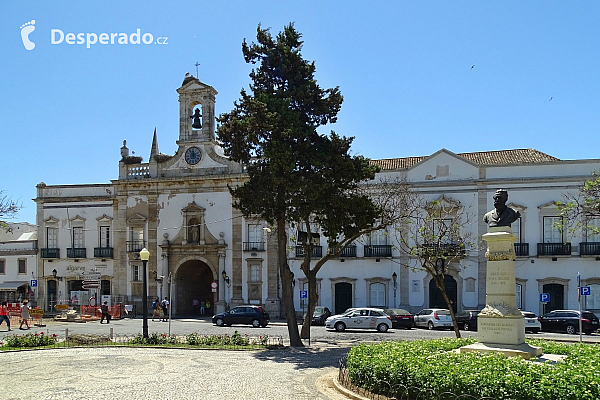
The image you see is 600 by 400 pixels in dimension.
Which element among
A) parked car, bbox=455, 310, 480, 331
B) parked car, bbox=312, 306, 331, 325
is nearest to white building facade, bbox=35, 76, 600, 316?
parked car, bbox=312, 306, 331, 325

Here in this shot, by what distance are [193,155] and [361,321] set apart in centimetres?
1728

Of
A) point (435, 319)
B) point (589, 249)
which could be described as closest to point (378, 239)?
point (435, 319)

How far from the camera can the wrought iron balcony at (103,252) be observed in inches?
1697

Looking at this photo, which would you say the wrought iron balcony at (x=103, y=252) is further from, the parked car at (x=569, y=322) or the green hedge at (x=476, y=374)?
the green hedge at (x=476, y=374)

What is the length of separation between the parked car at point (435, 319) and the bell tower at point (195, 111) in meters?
17.9

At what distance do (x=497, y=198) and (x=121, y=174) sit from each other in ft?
110

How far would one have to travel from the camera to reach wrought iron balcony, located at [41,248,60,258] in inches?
1750

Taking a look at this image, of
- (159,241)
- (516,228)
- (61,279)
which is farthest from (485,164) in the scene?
(61,279)

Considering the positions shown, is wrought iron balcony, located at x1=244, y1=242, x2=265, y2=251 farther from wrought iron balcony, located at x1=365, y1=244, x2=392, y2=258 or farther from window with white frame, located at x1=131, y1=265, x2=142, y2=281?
A: window with white frame, located at x1=131, y1=265, x2=142, y2=281

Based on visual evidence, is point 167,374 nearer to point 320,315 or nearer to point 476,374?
point 476,374

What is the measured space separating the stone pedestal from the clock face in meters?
30.0

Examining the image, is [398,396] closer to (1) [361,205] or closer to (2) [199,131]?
(1) [361,205]

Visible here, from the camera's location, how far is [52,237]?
4503 centimetres

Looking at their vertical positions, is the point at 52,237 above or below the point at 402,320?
above
